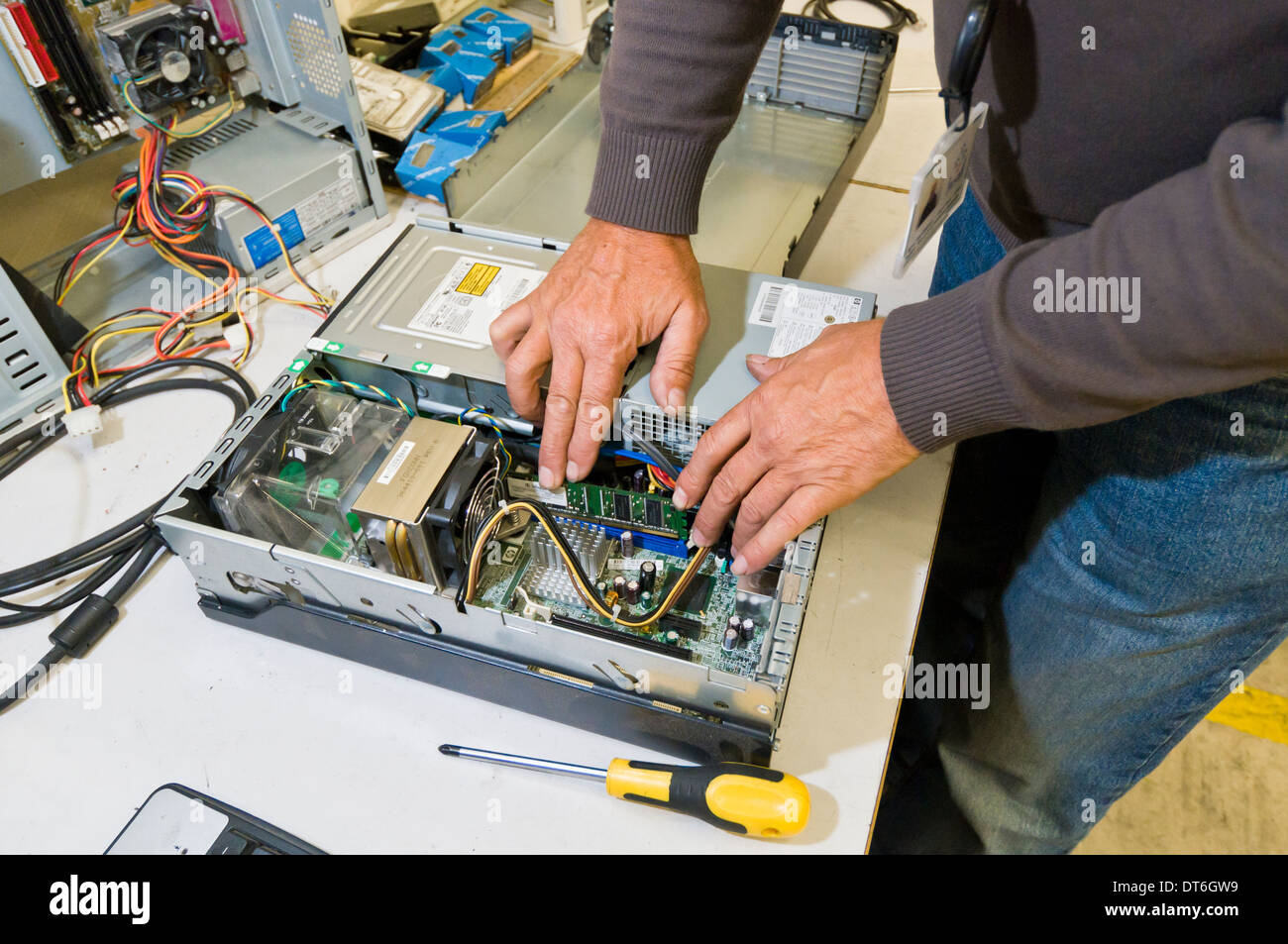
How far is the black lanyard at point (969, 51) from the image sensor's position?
78 cm

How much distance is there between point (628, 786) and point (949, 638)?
94 centimetres

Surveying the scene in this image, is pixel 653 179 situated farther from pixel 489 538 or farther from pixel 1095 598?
pixel 1095 598

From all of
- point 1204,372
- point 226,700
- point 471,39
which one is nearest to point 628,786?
point 226,700

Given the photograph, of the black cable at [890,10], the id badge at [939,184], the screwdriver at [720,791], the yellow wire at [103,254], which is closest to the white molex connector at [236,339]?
the yellow wire at [103,254]

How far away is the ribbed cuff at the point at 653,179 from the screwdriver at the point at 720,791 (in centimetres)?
64

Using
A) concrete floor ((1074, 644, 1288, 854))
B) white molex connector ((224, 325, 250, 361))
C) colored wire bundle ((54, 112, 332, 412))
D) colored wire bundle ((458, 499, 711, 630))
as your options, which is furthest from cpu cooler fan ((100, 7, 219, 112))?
concrete floor ((1074, 644, 1288, 854))

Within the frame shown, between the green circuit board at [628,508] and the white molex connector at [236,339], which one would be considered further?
the white molex connector at [236,339]

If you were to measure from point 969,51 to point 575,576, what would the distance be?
66 centimetres

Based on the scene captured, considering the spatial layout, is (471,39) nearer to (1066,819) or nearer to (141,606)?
(141,606)

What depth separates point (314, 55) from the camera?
1373 millimetres

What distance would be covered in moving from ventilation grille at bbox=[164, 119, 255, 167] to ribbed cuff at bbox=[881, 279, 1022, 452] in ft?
3.93

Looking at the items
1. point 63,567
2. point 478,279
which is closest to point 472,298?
point 478,279

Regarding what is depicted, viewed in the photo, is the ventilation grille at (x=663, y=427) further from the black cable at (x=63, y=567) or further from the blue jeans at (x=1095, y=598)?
the black cable at (x=63, y=567)
